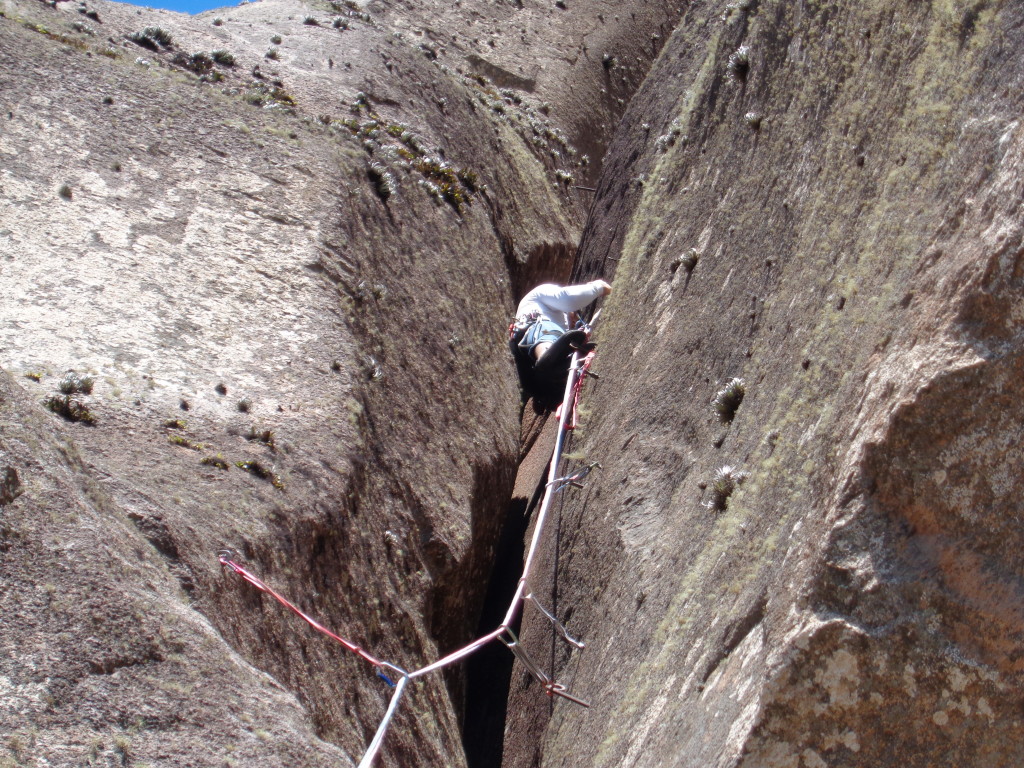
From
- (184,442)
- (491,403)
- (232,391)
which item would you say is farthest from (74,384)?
(491,403)

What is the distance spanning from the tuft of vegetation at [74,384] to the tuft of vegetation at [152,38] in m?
7.49

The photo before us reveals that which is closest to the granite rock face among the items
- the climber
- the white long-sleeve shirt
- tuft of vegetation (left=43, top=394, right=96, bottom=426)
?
tuft of vegetation (left=43, top=394, right=96, bottom=426)

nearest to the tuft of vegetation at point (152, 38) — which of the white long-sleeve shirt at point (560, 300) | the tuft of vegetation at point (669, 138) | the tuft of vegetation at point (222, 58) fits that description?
the tuft of vegetation at point (222, 58)

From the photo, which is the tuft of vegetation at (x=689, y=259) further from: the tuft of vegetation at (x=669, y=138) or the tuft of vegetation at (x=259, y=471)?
the tuft of vegetation at (x=259, y=471)

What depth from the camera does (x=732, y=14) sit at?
35.5 feet

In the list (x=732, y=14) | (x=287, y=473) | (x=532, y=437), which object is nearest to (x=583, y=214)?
(x=532, y=437)

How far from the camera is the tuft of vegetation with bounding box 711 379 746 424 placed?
693cm

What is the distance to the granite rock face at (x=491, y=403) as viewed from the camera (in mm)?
4277

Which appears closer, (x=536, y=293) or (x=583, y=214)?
(x=536, y=293)

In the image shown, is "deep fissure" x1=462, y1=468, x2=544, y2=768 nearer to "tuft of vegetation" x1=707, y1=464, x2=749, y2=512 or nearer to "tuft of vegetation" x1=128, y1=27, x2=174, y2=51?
"tuft of vegetation" x1=707, y1=464, x2=749, y2=512

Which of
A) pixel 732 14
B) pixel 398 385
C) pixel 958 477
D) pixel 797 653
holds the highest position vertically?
pixel 732 14

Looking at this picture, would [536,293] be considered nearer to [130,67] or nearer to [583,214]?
[130,67]

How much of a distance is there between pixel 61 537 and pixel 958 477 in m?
4.01

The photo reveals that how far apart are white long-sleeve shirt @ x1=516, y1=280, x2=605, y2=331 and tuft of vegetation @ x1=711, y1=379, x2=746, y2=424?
4.81m
